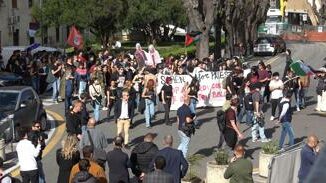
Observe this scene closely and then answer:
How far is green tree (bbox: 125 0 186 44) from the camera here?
5578cm

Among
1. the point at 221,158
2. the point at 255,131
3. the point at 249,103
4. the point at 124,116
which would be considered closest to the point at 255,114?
the point at 255,131

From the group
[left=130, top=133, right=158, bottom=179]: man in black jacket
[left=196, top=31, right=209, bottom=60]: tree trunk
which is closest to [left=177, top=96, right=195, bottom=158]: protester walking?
[left=130, top=133, right=158, bottom=179]: man in black jacket

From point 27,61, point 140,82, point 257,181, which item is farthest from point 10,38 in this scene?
point 257,181

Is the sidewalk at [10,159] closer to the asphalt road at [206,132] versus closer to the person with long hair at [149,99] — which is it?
the asphalt road at [206,132]

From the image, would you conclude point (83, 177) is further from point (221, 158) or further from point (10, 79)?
point (10, 79)

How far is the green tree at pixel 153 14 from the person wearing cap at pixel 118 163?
43538mm

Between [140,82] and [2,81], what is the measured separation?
6.51 meters

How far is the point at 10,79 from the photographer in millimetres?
24922

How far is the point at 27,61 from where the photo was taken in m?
27.1

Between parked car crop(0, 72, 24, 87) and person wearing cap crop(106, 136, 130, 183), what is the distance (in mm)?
15505

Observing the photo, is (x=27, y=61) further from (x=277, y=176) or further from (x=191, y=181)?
(x=277, y=176)

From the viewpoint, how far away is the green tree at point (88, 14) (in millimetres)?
47562

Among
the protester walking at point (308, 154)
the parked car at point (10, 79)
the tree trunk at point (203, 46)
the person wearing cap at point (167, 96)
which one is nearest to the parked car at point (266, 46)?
the tree trunk at point (203, 46)

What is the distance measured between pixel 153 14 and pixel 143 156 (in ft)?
159
